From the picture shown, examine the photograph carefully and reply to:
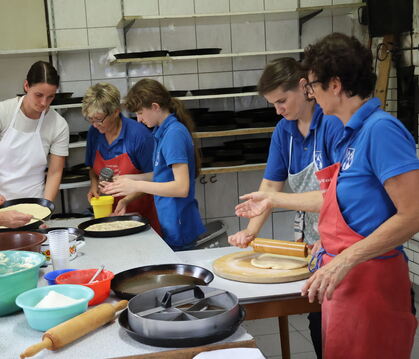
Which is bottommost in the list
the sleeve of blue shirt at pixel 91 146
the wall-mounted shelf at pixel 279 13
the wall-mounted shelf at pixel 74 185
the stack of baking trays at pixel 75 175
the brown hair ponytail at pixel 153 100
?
the wall-mounted shelf at pixel 74 185

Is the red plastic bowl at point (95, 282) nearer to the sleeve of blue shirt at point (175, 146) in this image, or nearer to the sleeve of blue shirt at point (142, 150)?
the sleeve of blue shirt at point (175, 146)

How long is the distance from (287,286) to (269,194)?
35 cm

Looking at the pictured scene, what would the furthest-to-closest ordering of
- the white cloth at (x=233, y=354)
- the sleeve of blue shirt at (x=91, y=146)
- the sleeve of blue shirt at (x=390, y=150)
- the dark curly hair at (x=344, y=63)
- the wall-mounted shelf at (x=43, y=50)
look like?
the wall-mounted shelf at (x=43, y=50), the sleeve of blue shirt at (x=91, y=146), the dark curly hair at (x=344, y=63), the sleeve of blue shirt at (x=390, y=150), the white cloth at (x=233, y=354)

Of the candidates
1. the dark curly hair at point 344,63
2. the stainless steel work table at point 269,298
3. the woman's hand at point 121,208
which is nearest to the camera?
the dark curly hair at point 344,63

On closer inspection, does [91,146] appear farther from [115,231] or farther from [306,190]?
[306,190]

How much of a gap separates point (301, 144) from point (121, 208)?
1.27 meters

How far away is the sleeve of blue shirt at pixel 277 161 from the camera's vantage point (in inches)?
99.1

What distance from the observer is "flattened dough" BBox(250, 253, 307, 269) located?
205 centimetres

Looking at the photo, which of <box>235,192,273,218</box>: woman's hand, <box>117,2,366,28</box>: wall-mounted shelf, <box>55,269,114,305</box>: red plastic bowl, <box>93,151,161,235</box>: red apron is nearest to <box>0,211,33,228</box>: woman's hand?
<box>55,269,114,305</box>: red plastic bowl

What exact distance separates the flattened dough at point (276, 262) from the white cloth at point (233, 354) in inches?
28.9

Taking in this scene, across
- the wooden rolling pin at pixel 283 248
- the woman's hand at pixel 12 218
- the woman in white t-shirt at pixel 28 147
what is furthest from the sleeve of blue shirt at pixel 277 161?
the woman in white t-shirt at pixel 28 147

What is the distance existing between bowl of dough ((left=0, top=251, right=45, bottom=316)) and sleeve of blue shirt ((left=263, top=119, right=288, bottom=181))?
1.19 m

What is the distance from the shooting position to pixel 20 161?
3.36 m

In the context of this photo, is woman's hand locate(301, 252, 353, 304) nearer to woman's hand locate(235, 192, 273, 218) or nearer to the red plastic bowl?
woman's hand locate(235, 192, 273, 218)
